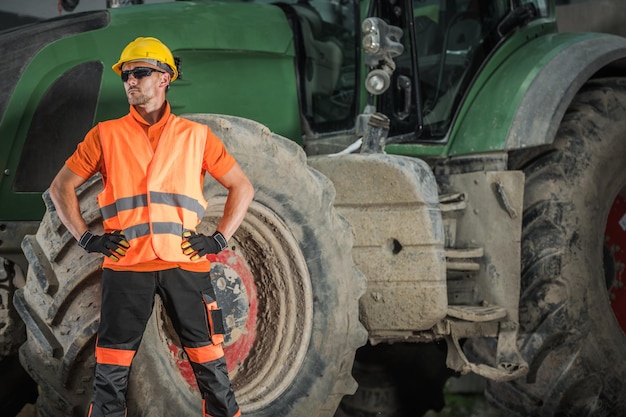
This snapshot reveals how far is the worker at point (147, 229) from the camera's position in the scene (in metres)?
2.14

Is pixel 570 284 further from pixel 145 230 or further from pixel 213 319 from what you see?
pixel 145 230

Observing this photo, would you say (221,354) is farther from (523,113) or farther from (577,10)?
(577,10)

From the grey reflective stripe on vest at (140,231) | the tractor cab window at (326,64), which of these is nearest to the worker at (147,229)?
the grey reflective stripe on vest at (140,231)

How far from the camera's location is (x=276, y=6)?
3795 mm

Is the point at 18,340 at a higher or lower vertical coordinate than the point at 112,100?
lower

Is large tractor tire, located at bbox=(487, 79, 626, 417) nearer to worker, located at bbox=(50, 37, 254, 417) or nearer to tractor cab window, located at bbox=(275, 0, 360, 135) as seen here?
tractor cab window, located at bbox=(275, 0, 360, 135)

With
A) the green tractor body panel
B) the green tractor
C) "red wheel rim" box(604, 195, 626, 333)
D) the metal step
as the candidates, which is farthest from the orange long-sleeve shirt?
"red wheel rim" box(604, 195, 626, 333)

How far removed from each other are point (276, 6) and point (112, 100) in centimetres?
105

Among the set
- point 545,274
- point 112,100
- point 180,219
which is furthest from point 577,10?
point 180,219

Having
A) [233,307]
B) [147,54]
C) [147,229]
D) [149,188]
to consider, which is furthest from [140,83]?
[233,307]

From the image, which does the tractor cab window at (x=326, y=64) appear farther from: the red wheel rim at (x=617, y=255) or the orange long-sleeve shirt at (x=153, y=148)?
the orange long-sleeve shirt at (x=153, y=148)

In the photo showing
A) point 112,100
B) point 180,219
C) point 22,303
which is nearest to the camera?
point 180,219

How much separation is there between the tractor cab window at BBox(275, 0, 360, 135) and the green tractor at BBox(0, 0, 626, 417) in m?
0.01

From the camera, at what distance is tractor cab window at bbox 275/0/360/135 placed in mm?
3709
